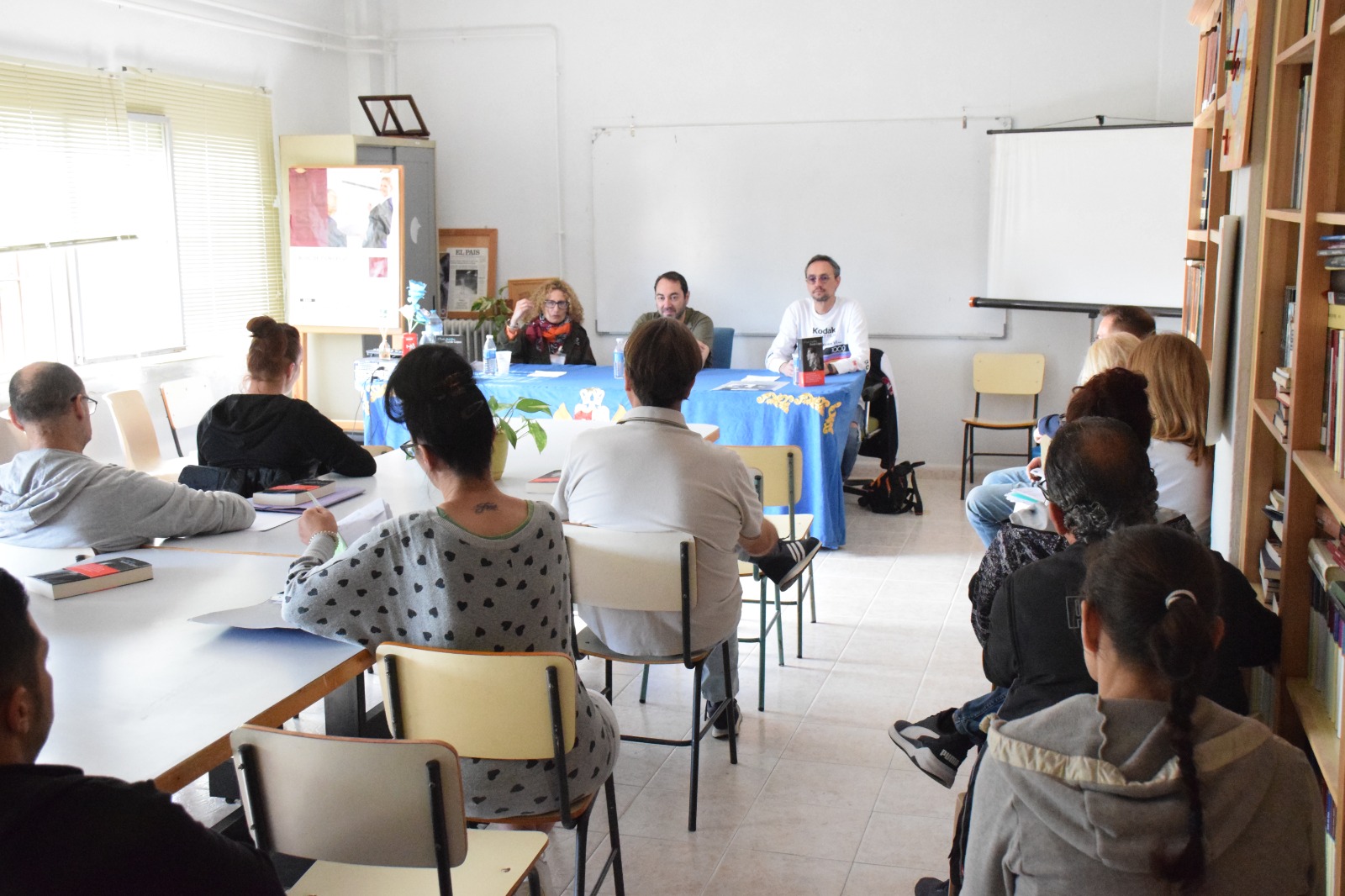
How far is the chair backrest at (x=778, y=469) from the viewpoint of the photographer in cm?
377

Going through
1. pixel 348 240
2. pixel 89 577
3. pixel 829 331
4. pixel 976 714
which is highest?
pixel 348 240

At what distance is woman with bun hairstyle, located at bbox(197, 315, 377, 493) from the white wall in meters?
3.89

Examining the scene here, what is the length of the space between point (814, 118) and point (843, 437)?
2.38 metres

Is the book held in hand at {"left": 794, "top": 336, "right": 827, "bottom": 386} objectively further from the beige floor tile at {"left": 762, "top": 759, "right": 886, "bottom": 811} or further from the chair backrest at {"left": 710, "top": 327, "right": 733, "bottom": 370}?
the beige floor tile at {"left": 762, "top": 759, "right": 886, "bottom": 811}

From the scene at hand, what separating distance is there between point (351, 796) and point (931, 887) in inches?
52.5

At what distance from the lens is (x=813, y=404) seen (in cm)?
507

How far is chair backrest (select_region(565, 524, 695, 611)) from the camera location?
262 cm

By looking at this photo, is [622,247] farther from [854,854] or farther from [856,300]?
[854,854]

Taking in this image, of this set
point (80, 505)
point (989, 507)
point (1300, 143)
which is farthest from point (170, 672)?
point (989, 507)

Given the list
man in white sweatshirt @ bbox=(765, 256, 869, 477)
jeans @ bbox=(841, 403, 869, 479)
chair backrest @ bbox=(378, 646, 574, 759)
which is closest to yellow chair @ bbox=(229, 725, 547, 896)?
chair backrest @ bbox=(378, 646, 574, 759)

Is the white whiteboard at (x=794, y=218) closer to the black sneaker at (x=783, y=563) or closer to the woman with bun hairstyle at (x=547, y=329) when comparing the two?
the woman with bun hairstyle at (x=547, y=329)

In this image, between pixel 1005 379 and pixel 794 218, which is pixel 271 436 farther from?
pixel 1005 379

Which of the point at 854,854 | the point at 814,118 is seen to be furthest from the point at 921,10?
the point at 854,854

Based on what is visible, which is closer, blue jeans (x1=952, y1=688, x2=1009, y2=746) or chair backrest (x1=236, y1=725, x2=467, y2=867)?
chair backrest (x1=236, y1=725, x2=467, y2=867)
